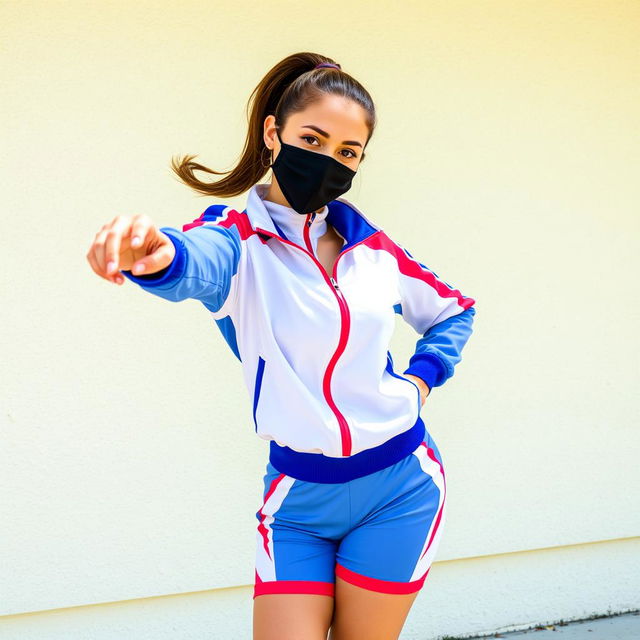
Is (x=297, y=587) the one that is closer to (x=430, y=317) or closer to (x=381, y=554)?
(x=381, y=554)

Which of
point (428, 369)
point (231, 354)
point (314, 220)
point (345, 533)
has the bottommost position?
point (231, 354)

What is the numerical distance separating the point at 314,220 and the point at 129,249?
0.74m

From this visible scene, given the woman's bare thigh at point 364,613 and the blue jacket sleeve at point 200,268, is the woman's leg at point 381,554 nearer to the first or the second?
the woman's bare thigh at point 364,613

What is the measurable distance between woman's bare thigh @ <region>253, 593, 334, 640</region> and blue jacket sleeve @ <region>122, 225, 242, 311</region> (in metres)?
0.61

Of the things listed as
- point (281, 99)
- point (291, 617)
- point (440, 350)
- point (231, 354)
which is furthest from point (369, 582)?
point (231, 354)

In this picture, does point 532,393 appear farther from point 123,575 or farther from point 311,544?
point 311,544

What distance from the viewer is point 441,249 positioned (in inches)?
134

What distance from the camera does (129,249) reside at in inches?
51.2

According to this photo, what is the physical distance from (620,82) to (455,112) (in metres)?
0.80

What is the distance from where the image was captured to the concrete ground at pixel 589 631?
3.51 m

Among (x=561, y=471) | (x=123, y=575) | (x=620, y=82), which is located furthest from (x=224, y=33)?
(x=561, y=471)

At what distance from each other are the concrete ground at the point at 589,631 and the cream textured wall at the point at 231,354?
0.07 meters

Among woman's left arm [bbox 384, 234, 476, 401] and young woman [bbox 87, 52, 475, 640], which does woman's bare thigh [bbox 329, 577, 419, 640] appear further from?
woman's left arm [bbox 384, 234, 476, 401]

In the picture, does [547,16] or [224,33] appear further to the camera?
[547,16]
